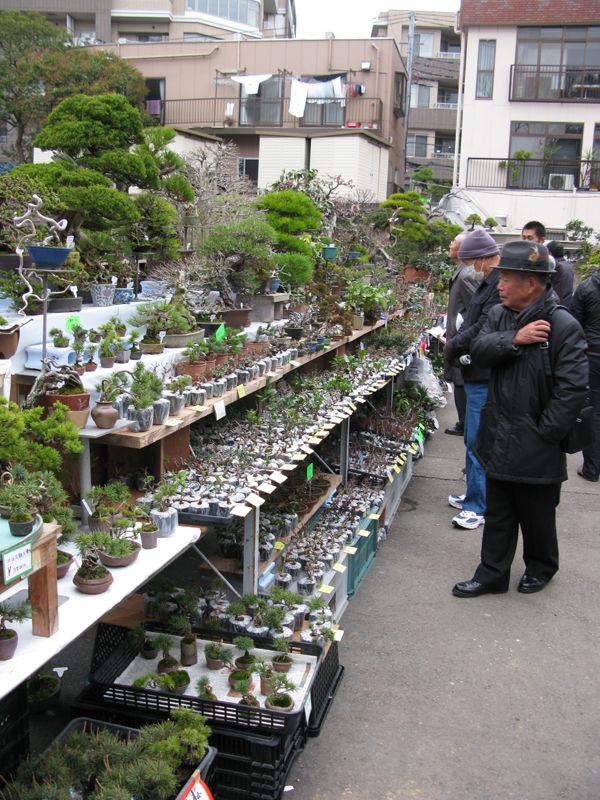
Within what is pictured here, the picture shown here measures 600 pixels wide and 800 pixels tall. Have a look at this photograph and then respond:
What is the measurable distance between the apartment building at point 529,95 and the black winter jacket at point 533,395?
56.3ft

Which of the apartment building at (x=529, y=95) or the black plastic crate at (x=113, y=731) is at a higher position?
the apartment building at (x=529, y=95)

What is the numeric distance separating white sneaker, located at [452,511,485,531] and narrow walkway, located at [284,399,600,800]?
5.6 inches

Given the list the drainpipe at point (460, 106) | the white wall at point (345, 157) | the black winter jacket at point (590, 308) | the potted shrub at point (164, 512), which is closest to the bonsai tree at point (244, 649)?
the potted shrub at point (164, 512)

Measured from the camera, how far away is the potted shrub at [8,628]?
1861mm

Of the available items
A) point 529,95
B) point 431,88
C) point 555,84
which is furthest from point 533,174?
point 431,88

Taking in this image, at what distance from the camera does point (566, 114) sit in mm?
20594

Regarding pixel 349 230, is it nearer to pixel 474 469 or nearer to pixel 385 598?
pixel 474 469

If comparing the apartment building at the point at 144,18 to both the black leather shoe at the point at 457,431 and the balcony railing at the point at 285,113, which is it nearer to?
the balcony railing at the point at 285,113

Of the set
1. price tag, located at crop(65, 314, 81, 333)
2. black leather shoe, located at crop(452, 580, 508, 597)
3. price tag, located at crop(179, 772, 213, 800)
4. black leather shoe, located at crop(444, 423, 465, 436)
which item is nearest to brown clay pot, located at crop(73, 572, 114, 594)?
price tag, located at crop(179, 772, 213, 800)

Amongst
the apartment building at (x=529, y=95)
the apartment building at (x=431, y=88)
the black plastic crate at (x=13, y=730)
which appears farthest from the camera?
the apartment building at (x=431, y=88)

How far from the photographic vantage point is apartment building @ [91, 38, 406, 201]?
2128 cm

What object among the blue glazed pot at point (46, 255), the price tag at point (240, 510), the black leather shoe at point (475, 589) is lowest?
the black leather shoe at point (475, 589)

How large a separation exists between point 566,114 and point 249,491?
20.5 meters

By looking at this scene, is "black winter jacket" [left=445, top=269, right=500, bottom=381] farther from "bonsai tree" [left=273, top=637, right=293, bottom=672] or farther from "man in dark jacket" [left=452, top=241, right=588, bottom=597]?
"bonsai tree" [left=273, top=637, right=293, bottom=672]
